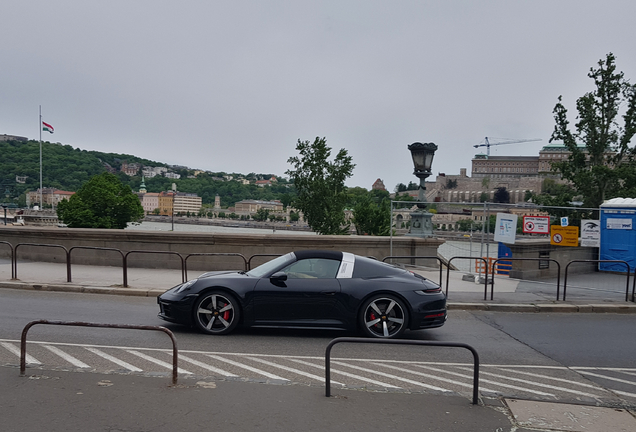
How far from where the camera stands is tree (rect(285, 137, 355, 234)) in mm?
69188

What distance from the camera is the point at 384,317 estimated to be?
25.7 ft

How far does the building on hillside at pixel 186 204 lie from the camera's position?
188500 millimetres

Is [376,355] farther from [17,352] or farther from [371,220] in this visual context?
[371,220]

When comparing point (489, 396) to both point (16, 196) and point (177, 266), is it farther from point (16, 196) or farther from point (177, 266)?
point (16, 196)

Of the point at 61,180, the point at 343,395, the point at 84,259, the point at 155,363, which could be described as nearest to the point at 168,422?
the point at 343,395

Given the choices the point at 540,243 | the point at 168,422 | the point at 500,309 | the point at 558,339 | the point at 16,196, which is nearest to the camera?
the point at 168,422

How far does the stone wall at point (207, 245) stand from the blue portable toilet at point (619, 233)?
461 centimetres

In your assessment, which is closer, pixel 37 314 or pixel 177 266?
pixel 37 314

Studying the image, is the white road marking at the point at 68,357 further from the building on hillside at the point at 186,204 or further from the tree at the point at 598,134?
the building on hillside at the point at 186,204

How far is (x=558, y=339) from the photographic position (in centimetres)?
841

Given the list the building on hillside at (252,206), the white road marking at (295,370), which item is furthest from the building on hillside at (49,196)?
the white road marking at (295,370)

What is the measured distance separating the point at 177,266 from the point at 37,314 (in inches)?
258

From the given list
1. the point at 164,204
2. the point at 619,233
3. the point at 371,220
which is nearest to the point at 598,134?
the point at 619,233

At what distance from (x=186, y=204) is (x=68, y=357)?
18942 cm
